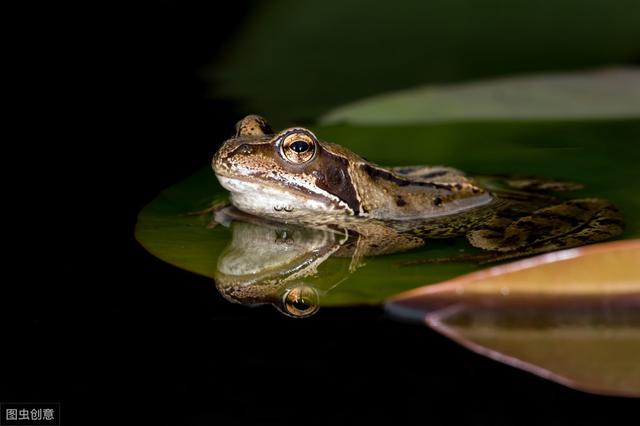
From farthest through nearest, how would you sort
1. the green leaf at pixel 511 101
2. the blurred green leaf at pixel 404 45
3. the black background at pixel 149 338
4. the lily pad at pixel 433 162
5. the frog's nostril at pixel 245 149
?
the blurred green leaf at pixel 404 45 → the green leaf at pixel 511 101 → the frog's nostril at pixel 245 149 → the lily pad at pixel 433 162 → the black background at pixel 149 338

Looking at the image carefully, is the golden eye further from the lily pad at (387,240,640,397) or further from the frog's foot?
the frog's foot

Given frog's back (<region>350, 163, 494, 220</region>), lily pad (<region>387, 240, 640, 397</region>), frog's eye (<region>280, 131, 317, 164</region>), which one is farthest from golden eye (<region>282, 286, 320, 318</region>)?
frog's back (<region>350, 163, 494, 220</region>)

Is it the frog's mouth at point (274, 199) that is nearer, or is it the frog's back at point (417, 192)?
the frog's mouth at point (274, 199)

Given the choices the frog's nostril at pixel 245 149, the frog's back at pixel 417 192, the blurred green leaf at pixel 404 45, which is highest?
the blurred green leaf at pixel 404 45

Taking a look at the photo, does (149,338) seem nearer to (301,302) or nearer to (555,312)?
(301,302)

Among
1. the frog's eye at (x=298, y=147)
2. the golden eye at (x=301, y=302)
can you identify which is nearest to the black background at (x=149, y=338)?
the golden eye at (x=301, y=302)

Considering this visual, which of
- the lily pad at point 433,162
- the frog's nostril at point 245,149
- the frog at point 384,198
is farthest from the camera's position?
the frog's nostril at point 245,149

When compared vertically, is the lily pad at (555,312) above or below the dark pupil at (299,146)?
below

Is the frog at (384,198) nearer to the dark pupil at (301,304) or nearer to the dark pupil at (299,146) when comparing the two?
the dark pupil at (299,146)
